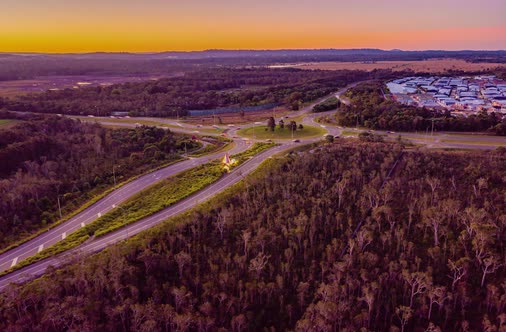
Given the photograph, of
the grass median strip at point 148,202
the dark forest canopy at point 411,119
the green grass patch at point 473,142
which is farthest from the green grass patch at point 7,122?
the green grass patch at point 473,142

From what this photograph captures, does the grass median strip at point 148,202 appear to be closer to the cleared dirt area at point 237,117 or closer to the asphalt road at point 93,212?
the asphalt road at point 93,212

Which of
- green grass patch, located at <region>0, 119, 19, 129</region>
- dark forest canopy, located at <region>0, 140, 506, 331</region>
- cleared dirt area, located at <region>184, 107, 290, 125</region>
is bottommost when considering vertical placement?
dark forest canopy, located at <region>0, 140, 506, 331</region>

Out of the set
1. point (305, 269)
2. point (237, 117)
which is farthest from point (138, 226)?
point (237, 117)

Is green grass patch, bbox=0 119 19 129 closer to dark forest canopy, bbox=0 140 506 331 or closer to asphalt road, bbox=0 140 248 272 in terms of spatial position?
asphalt road, bbox=0 140 248 272

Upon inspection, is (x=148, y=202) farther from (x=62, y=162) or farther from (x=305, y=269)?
(x=305, y=269)

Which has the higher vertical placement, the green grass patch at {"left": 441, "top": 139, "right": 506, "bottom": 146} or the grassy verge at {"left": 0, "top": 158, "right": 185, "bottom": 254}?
the green grass patch at {"left": 441, "top": 139, "right": 506, "bottom": 146}


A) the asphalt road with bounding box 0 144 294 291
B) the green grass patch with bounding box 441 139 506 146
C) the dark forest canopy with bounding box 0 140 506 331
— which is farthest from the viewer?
the green grass patch with bounding box 441 139 506 146

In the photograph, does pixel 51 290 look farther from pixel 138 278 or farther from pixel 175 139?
pixel 175 139

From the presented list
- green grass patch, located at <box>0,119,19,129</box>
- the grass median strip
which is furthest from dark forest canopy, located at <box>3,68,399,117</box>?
the grass median strip
